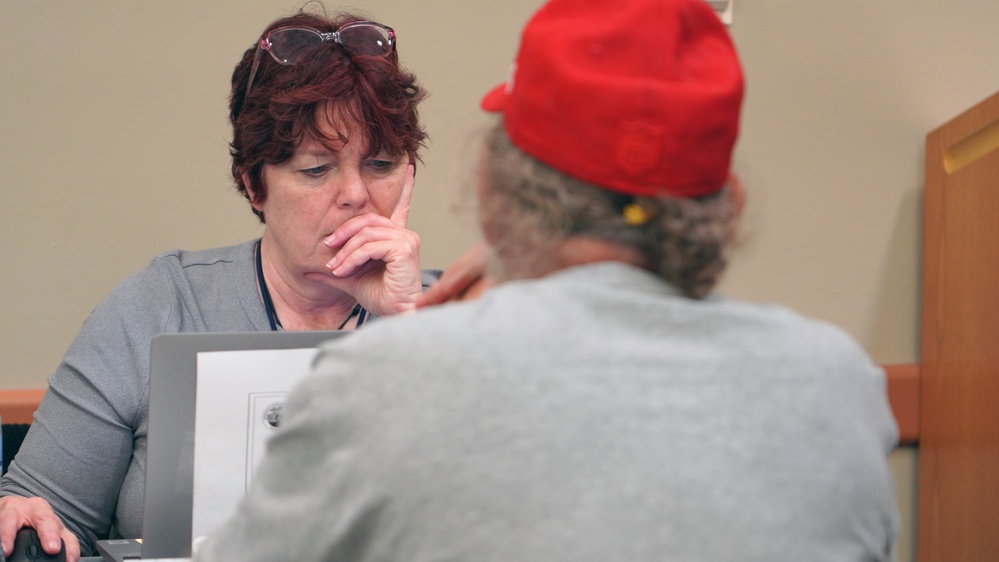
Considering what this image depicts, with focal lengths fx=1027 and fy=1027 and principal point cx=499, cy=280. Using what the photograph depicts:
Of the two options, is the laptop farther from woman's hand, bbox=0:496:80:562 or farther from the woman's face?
the woman's face

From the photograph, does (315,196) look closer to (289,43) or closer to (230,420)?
(289,43)

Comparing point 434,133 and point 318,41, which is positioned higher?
point 318,41

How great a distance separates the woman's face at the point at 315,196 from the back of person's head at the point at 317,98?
0.02 meters

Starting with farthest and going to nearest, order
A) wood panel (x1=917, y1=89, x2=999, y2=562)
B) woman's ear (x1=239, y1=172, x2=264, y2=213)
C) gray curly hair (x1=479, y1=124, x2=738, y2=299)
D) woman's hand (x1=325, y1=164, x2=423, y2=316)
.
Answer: wood panel (x1=917, y1=89, x2=999, y2=562) < woman's ear (x1=239, y1=172, x2=264, y2=213) < woman's hand (x1=325, y1=164, x2=423, y2=316) < gray curly hair (x1=479, y1=124, x2=738, y2=299)

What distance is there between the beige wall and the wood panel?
0.10 metres

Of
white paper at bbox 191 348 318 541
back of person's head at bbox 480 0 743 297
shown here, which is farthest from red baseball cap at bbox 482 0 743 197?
white paper at bbox 191 348 318 541

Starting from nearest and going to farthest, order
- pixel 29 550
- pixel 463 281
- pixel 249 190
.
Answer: pixel 463 281 → pixel 29 550 → pixel 249 190

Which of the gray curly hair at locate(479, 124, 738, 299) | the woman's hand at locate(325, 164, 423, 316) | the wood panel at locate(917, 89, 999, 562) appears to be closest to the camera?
the gray curly hair at locate(479, 124, 738, 299)

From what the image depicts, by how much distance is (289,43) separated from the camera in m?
1.71

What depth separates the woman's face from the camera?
5.57 ft

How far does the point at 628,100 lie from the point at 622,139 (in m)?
0.03

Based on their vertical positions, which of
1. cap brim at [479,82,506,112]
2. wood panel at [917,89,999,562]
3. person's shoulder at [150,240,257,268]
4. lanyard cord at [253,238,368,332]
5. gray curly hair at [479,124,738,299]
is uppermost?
cap brim at [479,82,506,112]

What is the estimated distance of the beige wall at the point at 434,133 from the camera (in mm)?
2266

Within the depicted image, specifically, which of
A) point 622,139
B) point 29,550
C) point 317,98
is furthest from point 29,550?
point 622,139
